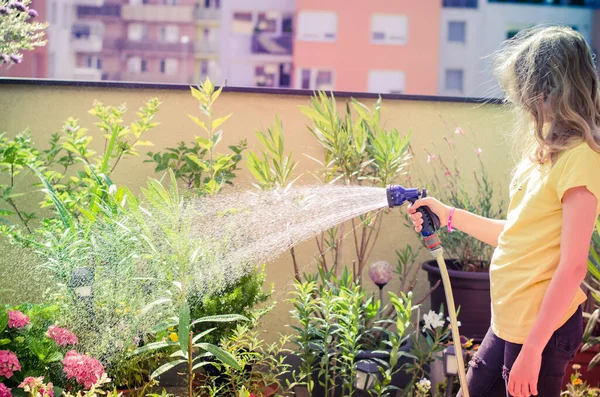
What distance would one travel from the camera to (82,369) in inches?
84.0

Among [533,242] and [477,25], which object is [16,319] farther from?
[477,25]

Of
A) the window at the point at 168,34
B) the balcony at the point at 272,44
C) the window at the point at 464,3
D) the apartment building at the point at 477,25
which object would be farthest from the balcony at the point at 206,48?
the window at the point at 464,3

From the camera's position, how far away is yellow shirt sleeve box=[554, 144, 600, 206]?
1.77 m

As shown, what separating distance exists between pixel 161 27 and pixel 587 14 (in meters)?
25.5

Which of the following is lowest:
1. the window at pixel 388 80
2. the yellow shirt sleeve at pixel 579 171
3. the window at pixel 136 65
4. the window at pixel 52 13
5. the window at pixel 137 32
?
the yellow shirt sleeve at pixel 579 171

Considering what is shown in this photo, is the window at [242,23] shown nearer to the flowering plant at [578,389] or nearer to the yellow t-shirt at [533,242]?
the flowering plant at [578,389]

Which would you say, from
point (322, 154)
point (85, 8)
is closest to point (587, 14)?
point (85, 8)

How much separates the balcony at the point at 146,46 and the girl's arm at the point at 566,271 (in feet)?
151

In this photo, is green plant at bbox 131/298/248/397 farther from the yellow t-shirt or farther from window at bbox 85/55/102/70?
window at bbox 85/55/102/70

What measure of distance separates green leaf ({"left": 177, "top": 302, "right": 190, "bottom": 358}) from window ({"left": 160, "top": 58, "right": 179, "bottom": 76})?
45590 mm


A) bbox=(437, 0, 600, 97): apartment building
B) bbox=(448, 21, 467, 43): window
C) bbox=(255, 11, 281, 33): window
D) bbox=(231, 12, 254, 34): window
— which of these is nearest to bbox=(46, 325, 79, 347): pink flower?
bbox=(437, 0, 600, 97): apartment building

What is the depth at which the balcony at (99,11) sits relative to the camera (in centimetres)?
4788

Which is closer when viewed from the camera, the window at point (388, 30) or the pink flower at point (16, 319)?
the pink flower at point (16, 319)

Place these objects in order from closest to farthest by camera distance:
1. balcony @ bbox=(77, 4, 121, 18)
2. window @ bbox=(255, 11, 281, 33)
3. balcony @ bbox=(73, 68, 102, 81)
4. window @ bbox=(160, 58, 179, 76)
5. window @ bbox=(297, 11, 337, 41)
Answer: window @ bbox=(297, 11, 337, 41) → window @ bbox=(255, 11, 281, 33) → balcony @ bbox=(73, 68, 102, 81) → window @ bbox=(160, 58, 179, 76) → balcony @ bbox=(77, 4, 121, 18)
